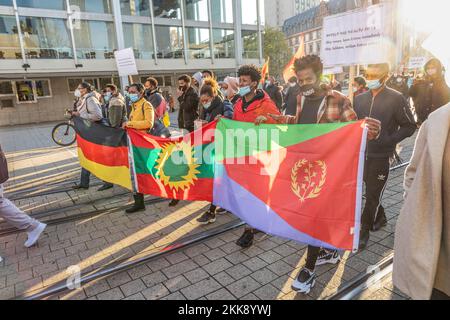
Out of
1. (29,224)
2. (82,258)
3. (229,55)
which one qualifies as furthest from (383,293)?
(229,55)

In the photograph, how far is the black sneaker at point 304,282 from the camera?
9.90 feet

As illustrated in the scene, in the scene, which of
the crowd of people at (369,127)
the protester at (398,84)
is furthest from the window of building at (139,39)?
the crowd of people at (369,127)

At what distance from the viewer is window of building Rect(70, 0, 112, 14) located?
26656mm

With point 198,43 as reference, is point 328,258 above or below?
below

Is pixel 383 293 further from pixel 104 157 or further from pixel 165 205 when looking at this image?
pixel 104 157

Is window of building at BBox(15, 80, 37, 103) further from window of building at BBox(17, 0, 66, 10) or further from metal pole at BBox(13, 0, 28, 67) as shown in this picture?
window of building at BBox(17, 0, 66, 10)

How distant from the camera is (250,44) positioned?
3922 centimetres

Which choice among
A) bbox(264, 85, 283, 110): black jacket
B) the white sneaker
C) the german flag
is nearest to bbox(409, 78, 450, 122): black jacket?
bbox(264, 85, 283, 110): black jacket

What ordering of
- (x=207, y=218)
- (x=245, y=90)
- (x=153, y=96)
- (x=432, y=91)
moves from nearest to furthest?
(x=245, y=90) → (x=207, y=218) → (x=153, y=96) → (x=432, y=91)

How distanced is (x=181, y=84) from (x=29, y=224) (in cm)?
358

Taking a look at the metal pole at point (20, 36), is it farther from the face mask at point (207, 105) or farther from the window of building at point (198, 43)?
the face mask at point (207, 105)

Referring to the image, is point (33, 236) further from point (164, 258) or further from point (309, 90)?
point (309, 90)

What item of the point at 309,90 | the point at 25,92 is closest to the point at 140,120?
the point at 309,90

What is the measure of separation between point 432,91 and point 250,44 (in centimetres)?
3382
